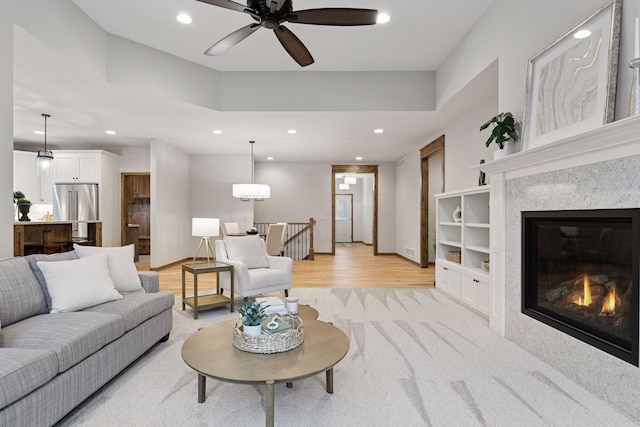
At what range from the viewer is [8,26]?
2.64 metres

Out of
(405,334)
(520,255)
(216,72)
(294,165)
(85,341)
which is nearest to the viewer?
(85,341)

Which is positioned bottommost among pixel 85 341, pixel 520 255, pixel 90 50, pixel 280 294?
pixel 280 294

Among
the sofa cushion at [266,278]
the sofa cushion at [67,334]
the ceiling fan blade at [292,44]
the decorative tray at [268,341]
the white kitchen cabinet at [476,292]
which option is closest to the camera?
the sofa cushion at [67,334]

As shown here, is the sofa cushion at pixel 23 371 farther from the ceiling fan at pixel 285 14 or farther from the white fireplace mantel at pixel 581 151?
the white fireplace mantel at pixel 581 151

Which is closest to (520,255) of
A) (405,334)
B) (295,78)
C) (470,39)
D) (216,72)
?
(405,334)

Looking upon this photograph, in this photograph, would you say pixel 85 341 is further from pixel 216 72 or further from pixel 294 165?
pixel 294 165

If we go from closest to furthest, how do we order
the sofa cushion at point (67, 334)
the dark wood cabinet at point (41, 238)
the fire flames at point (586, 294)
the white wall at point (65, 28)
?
the sofa cushion at point (67, 334)
the fire flames at point (586, 294)
the white wall at point (65, 28)
the dark wood cabinet at point (41, 238)

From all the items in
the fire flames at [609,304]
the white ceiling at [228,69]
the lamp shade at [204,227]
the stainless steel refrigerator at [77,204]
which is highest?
the white ceiling at [228,69]

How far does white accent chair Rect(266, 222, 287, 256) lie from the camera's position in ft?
23.4

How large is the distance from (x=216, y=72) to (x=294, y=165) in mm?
4851

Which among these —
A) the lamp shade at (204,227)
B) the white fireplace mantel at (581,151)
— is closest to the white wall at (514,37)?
the white fireplace mantel at (581,151)

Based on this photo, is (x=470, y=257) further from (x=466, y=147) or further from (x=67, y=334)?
(x=67, y=334)

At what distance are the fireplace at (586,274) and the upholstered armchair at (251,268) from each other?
272 centimetres

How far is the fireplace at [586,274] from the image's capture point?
2000mm
